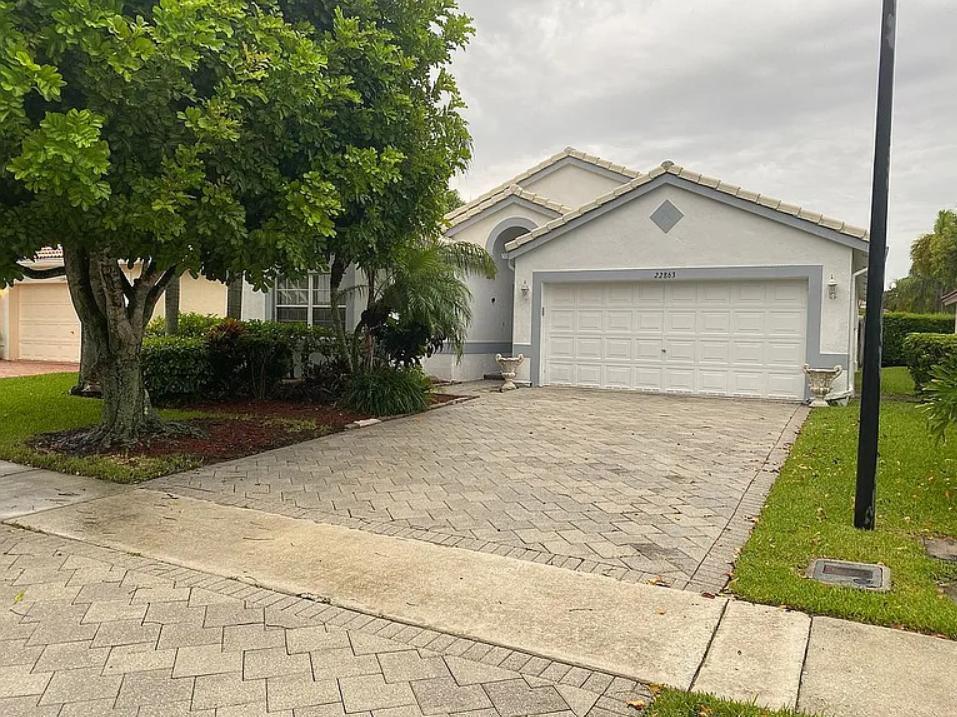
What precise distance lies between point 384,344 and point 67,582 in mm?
8430

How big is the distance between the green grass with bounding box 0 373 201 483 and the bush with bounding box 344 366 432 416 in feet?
8.68

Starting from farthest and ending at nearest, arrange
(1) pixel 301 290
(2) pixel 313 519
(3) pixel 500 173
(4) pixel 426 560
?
(3) pixel 500 173 < (1) pixel 301 290 < (2) pixel 313 519 < (4) pixel 426 560

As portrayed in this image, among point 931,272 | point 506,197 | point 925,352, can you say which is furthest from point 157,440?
point 931,272

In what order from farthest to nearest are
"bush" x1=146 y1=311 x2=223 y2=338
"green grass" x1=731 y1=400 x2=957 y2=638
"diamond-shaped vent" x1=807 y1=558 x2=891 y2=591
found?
"bush" x1=146 y1=311 x2=223 y2=338
"diamond-shaped vent" x1=807 y1=558 x2=891 y2=591
"green grass" x1=731 y1=400 x2=957 y2=638

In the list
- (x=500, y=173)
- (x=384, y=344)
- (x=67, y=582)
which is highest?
(x=500, y=173)

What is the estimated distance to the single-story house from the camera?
43.1 ft

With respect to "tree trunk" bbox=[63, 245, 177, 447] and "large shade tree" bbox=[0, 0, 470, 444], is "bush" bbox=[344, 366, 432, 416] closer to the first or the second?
"tree trunk" bbox=[63, 245, 177, 447]

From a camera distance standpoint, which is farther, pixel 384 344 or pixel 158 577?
pixel 384 344

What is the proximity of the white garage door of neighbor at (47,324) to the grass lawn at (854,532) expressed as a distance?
821 inches

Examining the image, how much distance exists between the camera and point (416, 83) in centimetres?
846

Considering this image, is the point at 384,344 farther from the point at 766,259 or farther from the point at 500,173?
the point at 500,173

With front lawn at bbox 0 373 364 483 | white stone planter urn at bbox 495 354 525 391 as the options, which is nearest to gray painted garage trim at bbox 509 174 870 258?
white stone planter urn at bbox 495 354 525 391

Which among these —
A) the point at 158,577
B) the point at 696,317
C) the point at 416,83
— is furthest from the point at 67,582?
the point at 696,317

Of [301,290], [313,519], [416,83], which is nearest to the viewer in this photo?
[313,519]
